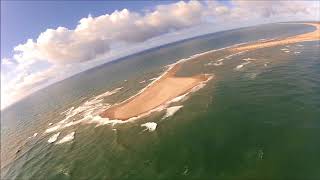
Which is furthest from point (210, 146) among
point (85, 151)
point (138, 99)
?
point (138, 99)

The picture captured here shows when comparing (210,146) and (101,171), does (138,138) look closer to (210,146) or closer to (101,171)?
(101,171)

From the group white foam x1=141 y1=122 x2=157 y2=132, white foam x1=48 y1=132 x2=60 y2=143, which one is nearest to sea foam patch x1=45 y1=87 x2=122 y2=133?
white foam x1=48 y1=132 x2=60 y2=143

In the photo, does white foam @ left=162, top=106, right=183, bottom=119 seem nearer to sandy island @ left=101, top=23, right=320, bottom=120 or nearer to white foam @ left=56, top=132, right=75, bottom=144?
sandy island @ left=101, top=23, right=320, bottom=120

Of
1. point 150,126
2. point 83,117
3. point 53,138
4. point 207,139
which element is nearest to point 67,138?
point 53,138

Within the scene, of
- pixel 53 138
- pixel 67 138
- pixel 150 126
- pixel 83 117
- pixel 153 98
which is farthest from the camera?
pixel 83 117

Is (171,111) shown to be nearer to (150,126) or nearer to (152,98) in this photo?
(150,126)

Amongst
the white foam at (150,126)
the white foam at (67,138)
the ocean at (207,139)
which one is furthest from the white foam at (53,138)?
the white foam at (150,126)

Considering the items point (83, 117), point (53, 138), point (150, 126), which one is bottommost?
point (53, 138)

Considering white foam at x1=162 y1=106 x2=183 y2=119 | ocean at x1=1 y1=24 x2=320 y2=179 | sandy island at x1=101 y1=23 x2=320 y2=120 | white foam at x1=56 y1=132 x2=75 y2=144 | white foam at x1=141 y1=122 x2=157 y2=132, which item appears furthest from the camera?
sandy island at x1=101 y1=23 x2=320 y2=120

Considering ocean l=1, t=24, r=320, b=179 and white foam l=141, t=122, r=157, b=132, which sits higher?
white foam l=141, t=122, r=157, b=132

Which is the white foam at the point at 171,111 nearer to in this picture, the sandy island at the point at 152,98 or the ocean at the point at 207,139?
the ocean at the point at 207,139

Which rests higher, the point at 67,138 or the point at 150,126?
the point at 150,126
